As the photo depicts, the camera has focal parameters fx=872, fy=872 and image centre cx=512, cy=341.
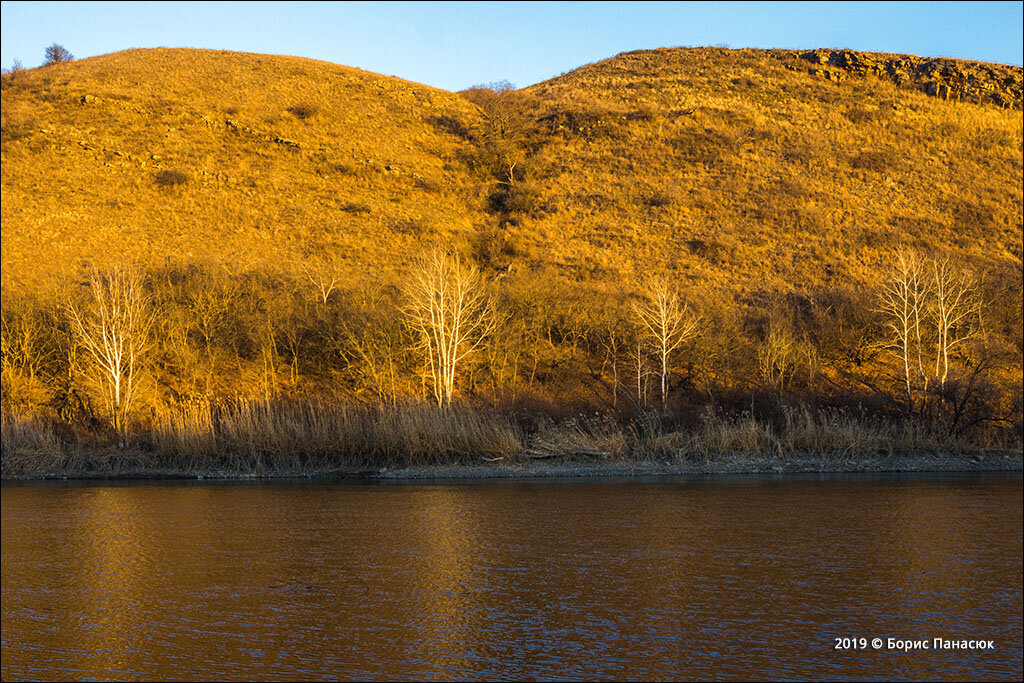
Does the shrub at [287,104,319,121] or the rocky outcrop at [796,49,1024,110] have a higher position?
the rocky outcrop at [796,49,1024,110]

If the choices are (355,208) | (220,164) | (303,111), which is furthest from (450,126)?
(220,164)

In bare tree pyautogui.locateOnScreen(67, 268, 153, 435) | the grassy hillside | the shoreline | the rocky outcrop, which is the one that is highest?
the rocky outcrop

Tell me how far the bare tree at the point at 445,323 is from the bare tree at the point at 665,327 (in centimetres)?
592

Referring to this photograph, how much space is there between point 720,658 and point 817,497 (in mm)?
12237

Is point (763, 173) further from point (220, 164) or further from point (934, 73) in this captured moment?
point (220, 164)

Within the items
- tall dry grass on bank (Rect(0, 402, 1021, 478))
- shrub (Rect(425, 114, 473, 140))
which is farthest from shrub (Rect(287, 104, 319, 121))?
→ tall dry grass on bank (Rect(0, 402, 1021, 478))

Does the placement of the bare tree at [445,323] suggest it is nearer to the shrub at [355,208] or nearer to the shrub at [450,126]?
the shrub at [355,208]

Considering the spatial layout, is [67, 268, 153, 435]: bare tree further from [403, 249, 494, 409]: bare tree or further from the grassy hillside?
[403, 249, 494, 409]: bare tree

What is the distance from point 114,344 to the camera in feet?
91.0

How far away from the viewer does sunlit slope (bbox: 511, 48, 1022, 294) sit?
48.2m

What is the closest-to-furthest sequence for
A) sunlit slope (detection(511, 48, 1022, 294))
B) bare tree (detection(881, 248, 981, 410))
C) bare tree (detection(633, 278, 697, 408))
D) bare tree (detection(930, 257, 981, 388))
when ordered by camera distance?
1. bare tree (detection(881, 248, 981, 410))
2. bare tree (detection(633, 278, 697, 408))
3. bare tree (detection(930, 257, 981, 388))
4. sunlit slope (detection(511, 48, 1022, 294))

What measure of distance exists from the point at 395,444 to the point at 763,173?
41299 mm

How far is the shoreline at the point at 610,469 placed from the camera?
2539 centimetres

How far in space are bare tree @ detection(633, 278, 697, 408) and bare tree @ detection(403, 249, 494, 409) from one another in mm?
5918
